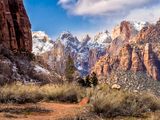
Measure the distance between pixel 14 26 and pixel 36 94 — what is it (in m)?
35.2

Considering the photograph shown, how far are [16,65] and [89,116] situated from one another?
26485 millimetres

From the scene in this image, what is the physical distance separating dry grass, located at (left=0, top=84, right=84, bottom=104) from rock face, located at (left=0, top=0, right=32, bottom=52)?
2568 cm

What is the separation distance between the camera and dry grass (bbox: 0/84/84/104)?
21.1 metres

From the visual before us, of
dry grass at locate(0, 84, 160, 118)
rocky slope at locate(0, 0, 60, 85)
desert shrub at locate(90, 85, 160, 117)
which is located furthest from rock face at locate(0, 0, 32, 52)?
desert shrub at locate(90, 85, 160, 117)

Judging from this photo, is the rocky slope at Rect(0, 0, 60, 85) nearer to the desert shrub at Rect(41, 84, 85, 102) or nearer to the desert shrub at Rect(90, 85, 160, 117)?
the desert shrub at Rect(41, 84, 85, 102)

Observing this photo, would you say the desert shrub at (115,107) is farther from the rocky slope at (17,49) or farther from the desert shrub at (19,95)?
the rocky slope at (17,49)

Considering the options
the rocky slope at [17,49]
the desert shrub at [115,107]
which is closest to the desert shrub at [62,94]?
the desert shrub at [115,107]

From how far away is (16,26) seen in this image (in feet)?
188

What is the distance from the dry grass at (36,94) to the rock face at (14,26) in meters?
25.7

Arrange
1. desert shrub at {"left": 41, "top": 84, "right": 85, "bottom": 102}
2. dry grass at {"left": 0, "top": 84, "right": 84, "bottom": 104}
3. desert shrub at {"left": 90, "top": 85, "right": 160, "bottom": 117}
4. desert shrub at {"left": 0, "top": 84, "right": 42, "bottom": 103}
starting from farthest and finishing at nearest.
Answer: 1. desert shrub at {"left": 41, "top": 84, "right": 85, "bottom": 102}
2. dry grass at {"left": 0, "top": 84, "right": 84, "bottom": 104}
3. desert shrub at {"left": 0, "top": 84, "right": 42, "bottom": 103}
4. desert shrub at {"left": 90, "top": 85, "right": 160, "bottom": 117}

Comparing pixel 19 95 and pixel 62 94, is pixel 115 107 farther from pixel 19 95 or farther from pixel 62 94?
pixel 62 94

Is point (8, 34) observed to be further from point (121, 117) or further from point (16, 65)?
point (121, 117)

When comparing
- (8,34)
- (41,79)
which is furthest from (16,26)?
(41,79)

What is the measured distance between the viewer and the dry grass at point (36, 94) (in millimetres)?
21094
